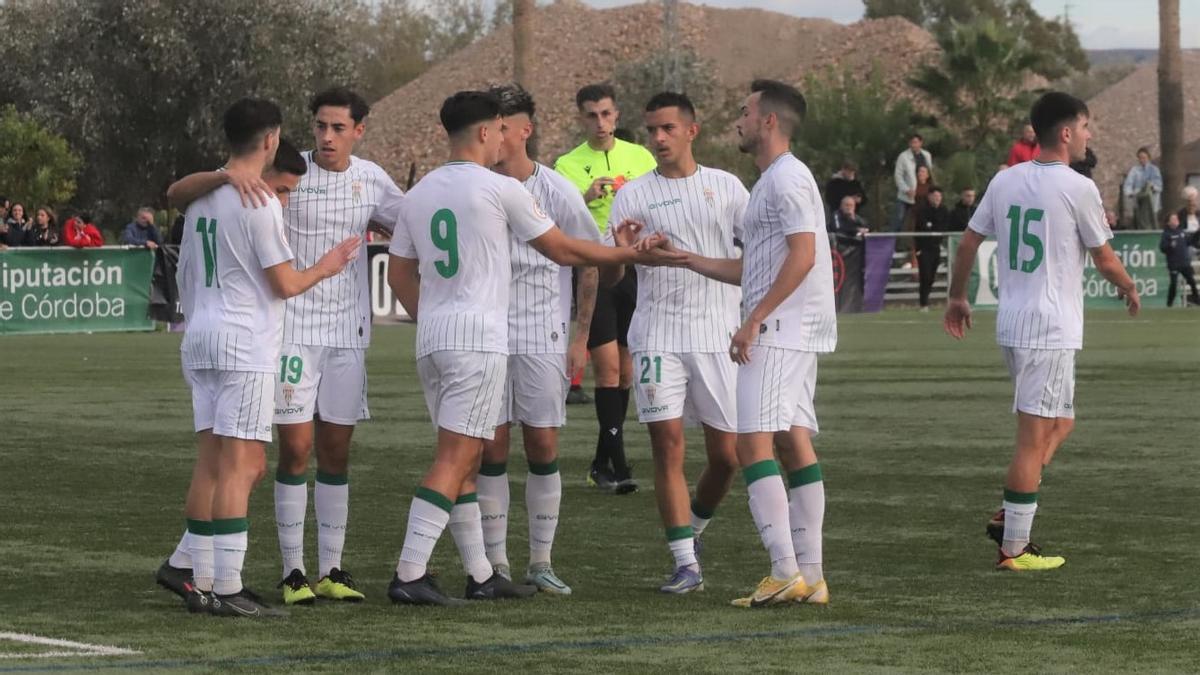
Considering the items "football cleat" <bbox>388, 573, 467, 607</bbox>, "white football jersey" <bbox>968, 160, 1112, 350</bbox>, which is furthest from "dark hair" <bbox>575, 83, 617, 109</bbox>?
"football cleat" <bbox>388, 573, 467, 607</bbox>

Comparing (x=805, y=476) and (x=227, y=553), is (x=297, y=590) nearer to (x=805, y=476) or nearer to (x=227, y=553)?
(x=227, y=553)

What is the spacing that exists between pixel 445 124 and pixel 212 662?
242cm

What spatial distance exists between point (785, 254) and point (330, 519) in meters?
2.15

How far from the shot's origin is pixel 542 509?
30.8 ft

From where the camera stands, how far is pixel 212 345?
27.6ft

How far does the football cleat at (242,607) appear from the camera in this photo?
838cm

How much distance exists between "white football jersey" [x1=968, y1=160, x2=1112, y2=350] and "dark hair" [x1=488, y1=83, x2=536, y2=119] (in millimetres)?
2160

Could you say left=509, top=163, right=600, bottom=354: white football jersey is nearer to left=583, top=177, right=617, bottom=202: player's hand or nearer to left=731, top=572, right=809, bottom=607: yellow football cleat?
left=731, top=572, right=809, bottom=607: yellow football cleat

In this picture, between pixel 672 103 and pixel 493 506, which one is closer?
pixel 493 506

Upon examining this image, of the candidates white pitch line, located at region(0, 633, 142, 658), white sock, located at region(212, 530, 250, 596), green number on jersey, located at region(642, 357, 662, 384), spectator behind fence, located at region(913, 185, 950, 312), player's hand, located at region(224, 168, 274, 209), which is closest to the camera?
white pitch line, located at region(0, 633, 142, 658)

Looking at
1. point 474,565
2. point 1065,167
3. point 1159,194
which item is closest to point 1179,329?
point 1159,194

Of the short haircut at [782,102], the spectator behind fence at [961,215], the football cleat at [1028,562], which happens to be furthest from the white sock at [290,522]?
the spectator behind fence at [961,215]

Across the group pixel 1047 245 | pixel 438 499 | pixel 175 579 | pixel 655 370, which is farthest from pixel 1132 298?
pixel 175 579

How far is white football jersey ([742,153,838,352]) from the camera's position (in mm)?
8727
